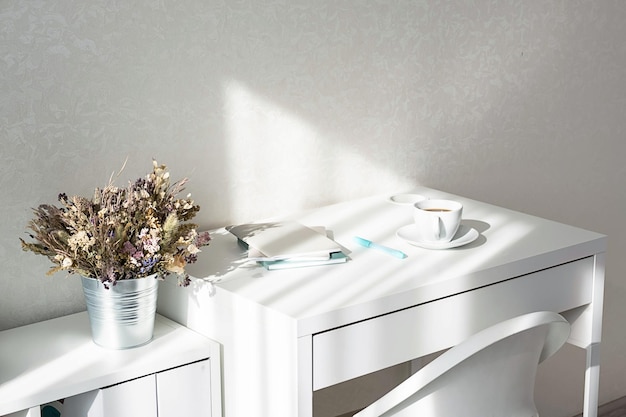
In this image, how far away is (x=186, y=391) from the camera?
54.9 inches

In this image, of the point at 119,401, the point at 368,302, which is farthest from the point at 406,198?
the point at 119,401

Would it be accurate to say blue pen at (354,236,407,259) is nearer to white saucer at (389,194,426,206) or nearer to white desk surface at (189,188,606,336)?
white desk surface at (189,188,606,336)

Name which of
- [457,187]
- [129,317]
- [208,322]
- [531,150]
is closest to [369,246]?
[208,322]

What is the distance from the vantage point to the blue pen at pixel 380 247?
5.04 ft

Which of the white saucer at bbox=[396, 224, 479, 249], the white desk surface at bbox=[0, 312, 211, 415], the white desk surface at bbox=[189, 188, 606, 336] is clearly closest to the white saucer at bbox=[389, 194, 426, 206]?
the white desk surface at bbox=[189, 188, 606, 336]

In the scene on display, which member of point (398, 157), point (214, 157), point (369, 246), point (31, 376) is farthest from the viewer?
point (398, 157)

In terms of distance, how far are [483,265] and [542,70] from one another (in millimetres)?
939

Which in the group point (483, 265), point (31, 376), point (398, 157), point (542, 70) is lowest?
point (31, 376)

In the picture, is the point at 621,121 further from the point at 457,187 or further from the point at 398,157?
the point at 398,157

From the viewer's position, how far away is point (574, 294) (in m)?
1.63

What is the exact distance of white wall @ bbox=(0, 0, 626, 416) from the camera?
4.83 feet

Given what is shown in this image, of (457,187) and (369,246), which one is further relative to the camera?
(457,187)

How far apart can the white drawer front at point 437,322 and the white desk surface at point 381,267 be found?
0.02 metres

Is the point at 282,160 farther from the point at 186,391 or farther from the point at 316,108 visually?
the point at 186,391
